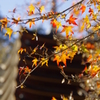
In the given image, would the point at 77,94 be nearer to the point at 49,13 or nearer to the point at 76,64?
the point at 76,64

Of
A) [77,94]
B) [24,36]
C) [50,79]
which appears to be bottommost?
[77,94]

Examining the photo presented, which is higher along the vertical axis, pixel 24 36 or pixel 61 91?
pixel 24 36

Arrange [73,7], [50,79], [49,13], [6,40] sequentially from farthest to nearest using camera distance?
[6,40] < [50,79] < [49,13] < [73,7]

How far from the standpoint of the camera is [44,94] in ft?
28.7

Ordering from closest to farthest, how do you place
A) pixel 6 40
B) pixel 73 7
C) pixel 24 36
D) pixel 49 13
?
pixel 73 7
pixel 49 13
pixel 24 36
pixel 6 40

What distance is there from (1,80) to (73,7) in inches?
376

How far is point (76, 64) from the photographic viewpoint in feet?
Answer: 30.6

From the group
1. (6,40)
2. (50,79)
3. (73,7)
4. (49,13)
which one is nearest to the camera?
(73,7)

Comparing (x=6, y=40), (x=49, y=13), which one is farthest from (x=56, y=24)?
(x=6, y=40)

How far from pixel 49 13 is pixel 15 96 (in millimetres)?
6199

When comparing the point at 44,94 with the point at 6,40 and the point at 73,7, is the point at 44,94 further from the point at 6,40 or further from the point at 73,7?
the point at 6,40

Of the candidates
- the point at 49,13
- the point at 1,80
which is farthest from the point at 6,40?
the point at 49,13

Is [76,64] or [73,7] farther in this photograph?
[76,64]

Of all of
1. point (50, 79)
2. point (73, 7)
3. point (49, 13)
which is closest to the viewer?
point (73, 7)
